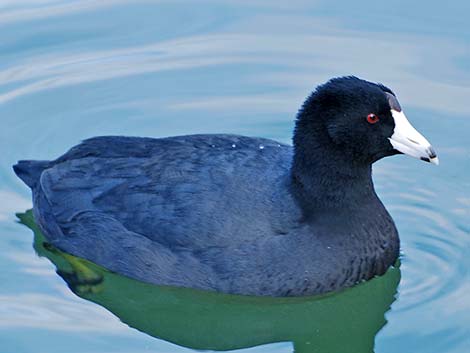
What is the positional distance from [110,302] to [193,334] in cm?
70

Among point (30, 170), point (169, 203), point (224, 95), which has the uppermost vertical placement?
point (224, 95)

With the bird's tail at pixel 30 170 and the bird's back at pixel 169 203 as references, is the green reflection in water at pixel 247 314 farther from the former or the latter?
the bird's tail at pixel 30 170

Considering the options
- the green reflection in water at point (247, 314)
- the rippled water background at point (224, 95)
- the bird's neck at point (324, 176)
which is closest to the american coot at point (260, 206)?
the bird's neck at point (324, 176)

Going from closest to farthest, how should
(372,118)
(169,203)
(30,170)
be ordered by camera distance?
(372,118), (169,203), (30,170)

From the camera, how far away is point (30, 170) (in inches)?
356

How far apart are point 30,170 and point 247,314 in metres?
2.10

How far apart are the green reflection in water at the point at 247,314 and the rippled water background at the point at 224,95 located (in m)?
0.11

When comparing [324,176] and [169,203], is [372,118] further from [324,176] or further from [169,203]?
[169,203]

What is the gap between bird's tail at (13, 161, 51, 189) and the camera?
898cm

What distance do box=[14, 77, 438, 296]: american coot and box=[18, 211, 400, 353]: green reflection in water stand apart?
11cm

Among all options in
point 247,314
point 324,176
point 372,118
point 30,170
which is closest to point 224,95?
point 30,170

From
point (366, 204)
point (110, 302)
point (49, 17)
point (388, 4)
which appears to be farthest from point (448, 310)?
point (49, 17)

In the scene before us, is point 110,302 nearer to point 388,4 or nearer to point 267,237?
point 267,237

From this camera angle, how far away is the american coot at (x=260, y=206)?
25.9 feet
